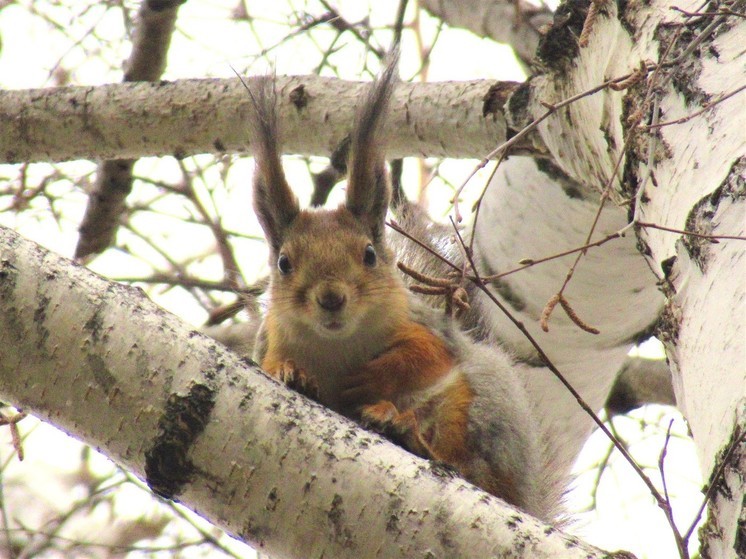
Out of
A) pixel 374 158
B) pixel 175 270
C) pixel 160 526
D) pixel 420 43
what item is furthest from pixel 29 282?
pixel 420 43

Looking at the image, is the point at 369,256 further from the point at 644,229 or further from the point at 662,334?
the point at 662,334

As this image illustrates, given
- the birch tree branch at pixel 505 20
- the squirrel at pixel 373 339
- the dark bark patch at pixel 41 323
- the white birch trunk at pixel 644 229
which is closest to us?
the white birch trunk at pixel 644 229

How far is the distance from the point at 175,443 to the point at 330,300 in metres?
0.65

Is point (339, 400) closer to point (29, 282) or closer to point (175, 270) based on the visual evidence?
point (29, 282)

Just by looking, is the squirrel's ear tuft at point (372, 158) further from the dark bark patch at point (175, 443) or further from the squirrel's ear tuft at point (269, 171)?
the dark bark patch at point (175, 443)

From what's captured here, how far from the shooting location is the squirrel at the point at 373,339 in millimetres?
1529

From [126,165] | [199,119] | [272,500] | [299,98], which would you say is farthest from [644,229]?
[126,165]

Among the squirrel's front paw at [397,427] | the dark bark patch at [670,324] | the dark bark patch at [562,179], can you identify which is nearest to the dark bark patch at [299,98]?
the dark bark patch at [562,179]

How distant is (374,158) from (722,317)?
97 centimetres

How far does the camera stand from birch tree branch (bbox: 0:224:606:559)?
0.94 metres

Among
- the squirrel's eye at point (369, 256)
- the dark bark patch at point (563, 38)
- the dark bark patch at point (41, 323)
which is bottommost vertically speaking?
the dark bark patch at point (41, 323)

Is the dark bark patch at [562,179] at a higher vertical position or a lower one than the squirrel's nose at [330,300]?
higher

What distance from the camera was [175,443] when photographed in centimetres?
101

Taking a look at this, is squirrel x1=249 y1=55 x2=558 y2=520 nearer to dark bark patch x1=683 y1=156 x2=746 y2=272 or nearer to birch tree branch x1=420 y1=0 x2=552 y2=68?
dark bark patch x1=683 y1=156 x2=746 y2=272
